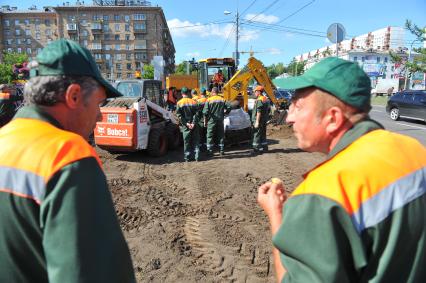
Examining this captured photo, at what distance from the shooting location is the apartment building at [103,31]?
282ft

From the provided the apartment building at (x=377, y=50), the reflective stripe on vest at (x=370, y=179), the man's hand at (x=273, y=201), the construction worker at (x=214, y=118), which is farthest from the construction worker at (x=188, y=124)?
the apartment building at (x=377, y=50)

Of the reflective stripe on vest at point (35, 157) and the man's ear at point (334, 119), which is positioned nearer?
the reflective stripe on vest at point (35, 157)

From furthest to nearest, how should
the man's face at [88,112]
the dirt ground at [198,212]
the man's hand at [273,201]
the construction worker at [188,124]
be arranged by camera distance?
the construction worker at [188,124] → the dirt ground at [198,212] → the man's hand at [273,201] → the man's face at [88,112]

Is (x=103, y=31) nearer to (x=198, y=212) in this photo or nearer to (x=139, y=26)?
(x=139, y=26)

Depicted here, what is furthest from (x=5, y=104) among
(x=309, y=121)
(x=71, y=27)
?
(x=71, y=27)

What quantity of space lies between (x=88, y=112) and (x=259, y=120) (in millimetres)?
9011

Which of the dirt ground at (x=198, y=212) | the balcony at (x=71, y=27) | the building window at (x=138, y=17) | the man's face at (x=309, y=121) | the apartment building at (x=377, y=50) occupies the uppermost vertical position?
the building window at (x=138, y=17)

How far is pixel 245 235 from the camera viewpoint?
16.1 feet

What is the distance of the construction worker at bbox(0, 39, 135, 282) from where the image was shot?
3.81 ft

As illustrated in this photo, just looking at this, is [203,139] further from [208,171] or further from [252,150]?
[208,171]

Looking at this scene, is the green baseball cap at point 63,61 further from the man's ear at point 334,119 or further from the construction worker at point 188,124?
the construction worker at point 188,124

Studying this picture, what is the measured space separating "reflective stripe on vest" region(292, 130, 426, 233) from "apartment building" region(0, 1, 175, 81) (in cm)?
8550

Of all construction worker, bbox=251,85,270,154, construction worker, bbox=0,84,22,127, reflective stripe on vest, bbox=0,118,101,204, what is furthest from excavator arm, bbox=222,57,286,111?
reflective stripe on vest, bbox=0,118,101,204

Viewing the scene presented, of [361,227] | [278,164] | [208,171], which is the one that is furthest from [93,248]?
[278,164]
